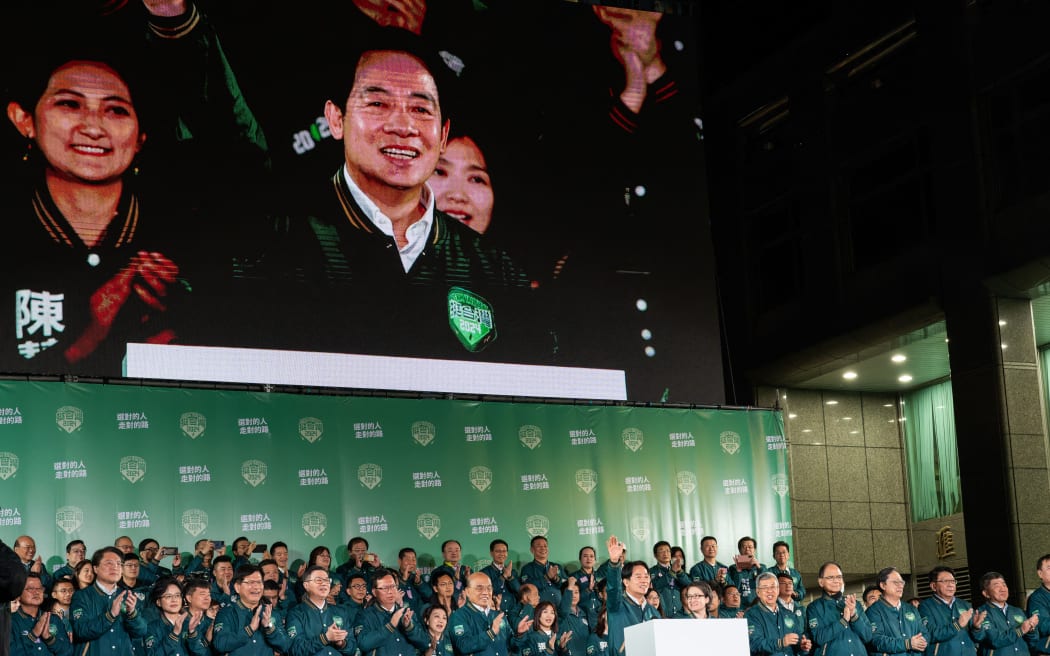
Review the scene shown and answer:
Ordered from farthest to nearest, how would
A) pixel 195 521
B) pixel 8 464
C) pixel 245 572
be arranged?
1. pixel 195 521
2. pixel 8 464
3. pixel 245 572

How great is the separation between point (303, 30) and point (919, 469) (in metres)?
12.5

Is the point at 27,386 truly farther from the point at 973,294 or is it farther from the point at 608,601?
the point at 973,294

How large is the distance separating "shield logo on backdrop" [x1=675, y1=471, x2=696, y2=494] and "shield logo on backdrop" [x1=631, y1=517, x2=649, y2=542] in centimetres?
62

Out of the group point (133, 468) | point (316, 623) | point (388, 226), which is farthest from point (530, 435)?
point (316, 623)

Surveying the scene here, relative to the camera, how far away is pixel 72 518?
44.2 feet

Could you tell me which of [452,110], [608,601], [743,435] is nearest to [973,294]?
[743,435]

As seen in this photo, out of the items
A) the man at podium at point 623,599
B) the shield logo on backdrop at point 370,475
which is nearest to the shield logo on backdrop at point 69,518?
the shield logo on backdrop at point 370,475

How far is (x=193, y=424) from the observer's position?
14375 millimetres

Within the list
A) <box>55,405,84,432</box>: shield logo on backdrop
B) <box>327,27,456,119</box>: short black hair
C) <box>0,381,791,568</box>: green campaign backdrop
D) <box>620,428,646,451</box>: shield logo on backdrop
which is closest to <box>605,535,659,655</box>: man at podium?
<box>0,381,791,568</box>: green campaign backdrop

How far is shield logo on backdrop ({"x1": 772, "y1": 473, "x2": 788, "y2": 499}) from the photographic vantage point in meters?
17.0

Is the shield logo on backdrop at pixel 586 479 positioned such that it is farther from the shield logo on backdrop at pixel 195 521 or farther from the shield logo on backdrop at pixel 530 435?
the shield logo on backdrop at pixel 195 521

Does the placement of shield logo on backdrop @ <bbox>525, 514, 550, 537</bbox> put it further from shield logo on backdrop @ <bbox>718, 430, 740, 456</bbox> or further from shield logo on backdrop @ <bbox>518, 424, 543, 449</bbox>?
shield logo on backdrop @ <bbox>718, 430, 740, 456</bbox>

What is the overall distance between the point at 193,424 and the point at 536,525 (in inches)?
154

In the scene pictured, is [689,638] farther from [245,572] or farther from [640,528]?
[640,528]
